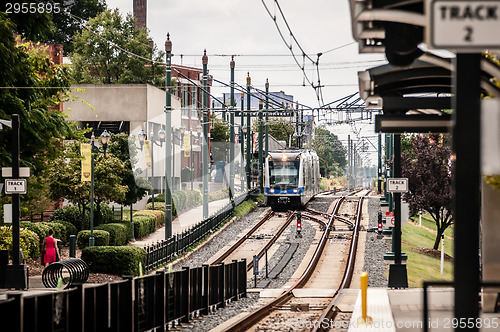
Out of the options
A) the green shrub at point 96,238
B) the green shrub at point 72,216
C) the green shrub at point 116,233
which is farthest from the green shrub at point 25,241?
the green shrub at point 72,216

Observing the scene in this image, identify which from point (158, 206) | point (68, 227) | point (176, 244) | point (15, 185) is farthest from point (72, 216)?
point (15, 185)

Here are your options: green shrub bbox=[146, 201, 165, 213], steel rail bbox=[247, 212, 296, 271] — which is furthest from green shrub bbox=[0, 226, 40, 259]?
green shrub bbox=[146, 201, 165, 213]

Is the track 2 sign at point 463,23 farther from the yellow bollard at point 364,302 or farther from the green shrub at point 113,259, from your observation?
the green shrub at point 113,259

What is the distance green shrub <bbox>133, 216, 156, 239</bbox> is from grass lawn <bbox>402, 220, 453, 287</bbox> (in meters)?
12.2

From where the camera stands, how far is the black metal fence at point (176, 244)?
27.5m

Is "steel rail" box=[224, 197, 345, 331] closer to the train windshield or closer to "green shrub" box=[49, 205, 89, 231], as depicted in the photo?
the train windshield

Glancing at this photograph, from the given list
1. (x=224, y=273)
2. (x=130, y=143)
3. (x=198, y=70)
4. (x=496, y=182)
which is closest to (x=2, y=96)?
(x=224, y=273)

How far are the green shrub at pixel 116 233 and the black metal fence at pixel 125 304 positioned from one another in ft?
43.4

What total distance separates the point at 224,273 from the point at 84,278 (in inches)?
174

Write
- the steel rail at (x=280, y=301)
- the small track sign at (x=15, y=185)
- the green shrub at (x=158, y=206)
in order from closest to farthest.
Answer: the steel rail at (x=280, y=301), the small track sign at (x=15, y=185), the green shrub at (x=158, y=206)

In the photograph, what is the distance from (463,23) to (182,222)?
126 feet

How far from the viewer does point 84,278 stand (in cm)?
2152

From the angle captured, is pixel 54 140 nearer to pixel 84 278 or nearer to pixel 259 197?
pixel 84 278

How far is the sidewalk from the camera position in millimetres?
34963
